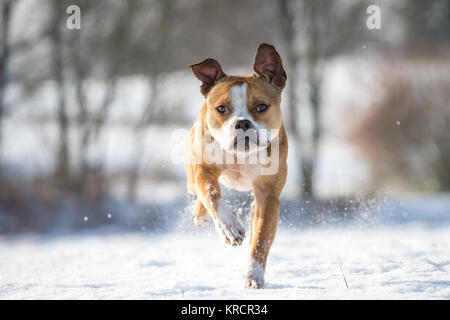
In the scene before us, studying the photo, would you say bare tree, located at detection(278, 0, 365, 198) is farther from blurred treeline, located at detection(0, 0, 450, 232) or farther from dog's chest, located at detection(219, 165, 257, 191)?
dog's chest, located at detection(219, 165, 257, 191)

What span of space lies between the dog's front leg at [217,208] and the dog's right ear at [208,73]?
2.06ft

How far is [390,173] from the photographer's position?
1362cm

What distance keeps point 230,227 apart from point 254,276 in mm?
345

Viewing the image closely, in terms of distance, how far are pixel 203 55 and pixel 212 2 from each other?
1.15 m

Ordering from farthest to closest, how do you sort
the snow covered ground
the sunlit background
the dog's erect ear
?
the sunlit background, the dog's erect ear, the snow covered ground

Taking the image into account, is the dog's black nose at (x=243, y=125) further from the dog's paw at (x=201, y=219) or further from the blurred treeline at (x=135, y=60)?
the blurred treeline at (x=135, y=60)

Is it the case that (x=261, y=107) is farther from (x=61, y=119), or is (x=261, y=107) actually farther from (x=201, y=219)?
(x=61, y=119)

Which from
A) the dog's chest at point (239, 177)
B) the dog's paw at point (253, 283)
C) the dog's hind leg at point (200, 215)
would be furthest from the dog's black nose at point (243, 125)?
the dog's hind leg at point (200, 215)

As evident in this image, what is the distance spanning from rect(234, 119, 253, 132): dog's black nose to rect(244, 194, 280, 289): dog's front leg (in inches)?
22.9

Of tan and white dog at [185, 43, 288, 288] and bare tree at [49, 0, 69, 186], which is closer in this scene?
tan and white dog at [185, 43, 288, 288]

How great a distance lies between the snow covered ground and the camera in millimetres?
3242

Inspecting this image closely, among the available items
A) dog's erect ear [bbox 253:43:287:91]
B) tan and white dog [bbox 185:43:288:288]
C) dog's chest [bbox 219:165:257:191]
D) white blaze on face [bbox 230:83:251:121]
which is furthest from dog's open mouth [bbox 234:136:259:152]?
dog's erect ear [bbox 253:43:287:91]

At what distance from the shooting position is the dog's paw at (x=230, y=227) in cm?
331

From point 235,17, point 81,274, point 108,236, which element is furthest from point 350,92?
point 81,274
